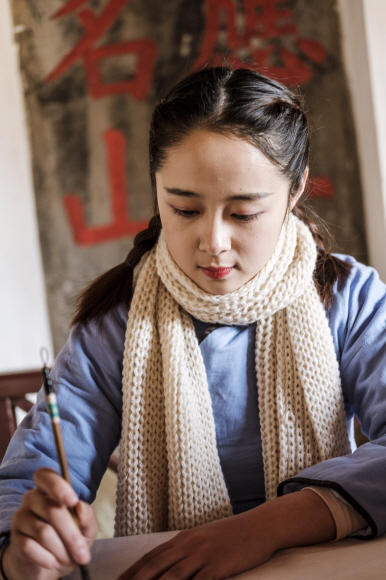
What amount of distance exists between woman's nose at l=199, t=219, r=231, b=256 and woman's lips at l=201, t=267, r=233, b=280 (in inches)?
1.9

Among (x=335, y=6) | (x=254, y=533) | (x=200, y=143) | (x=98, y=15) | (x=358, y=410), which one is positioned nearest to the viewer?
(x=254, y=533)

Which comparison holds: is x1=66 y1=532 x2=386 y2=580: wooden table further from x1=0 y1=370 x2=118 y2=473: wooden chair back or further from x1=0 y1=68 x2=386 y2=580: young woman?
x1=0 y1=370 x2=118 y2=473: wooden chair back

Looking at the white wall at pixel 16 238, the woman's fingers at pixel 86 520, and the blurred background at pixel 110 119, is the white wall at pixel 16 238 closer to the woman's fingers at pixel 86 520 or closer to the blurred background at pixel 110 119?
the blurred background at pixel 110 119

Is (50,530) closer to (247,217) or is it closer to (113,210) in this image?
(247,217)

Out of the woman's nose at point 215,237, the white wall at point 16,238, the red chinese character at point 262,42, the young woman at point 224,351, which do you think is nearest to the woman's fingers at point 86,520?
the young woman at point 224,351

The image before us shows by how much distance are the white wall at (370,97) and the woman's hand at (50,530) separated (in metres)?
1.47

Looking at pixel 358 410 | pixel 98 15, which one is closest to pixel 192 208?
pixel 358 410

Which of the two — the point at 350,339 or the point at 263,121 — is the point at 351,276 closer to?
the point at 350,339

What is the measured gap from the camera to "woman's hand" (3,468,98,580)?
1.93 feet

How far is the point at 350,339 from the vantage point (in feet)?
3.05

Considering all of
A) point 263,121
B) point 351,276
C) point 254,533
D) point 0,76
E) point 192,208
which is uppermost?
point 0,76

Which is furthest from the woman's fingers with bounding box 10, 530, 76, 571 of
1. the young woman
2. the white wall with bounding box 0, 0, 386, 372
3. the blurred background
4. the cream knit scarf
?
the white wall with bounding box 0, 0, 386, 372

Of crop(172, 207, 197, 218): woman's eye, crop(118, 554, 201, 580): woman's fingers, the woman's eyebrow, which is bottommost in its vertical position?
crop(118, 554, 201, 580): woman's fingers

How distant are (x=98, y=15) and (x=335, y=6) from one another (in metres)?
0.87
